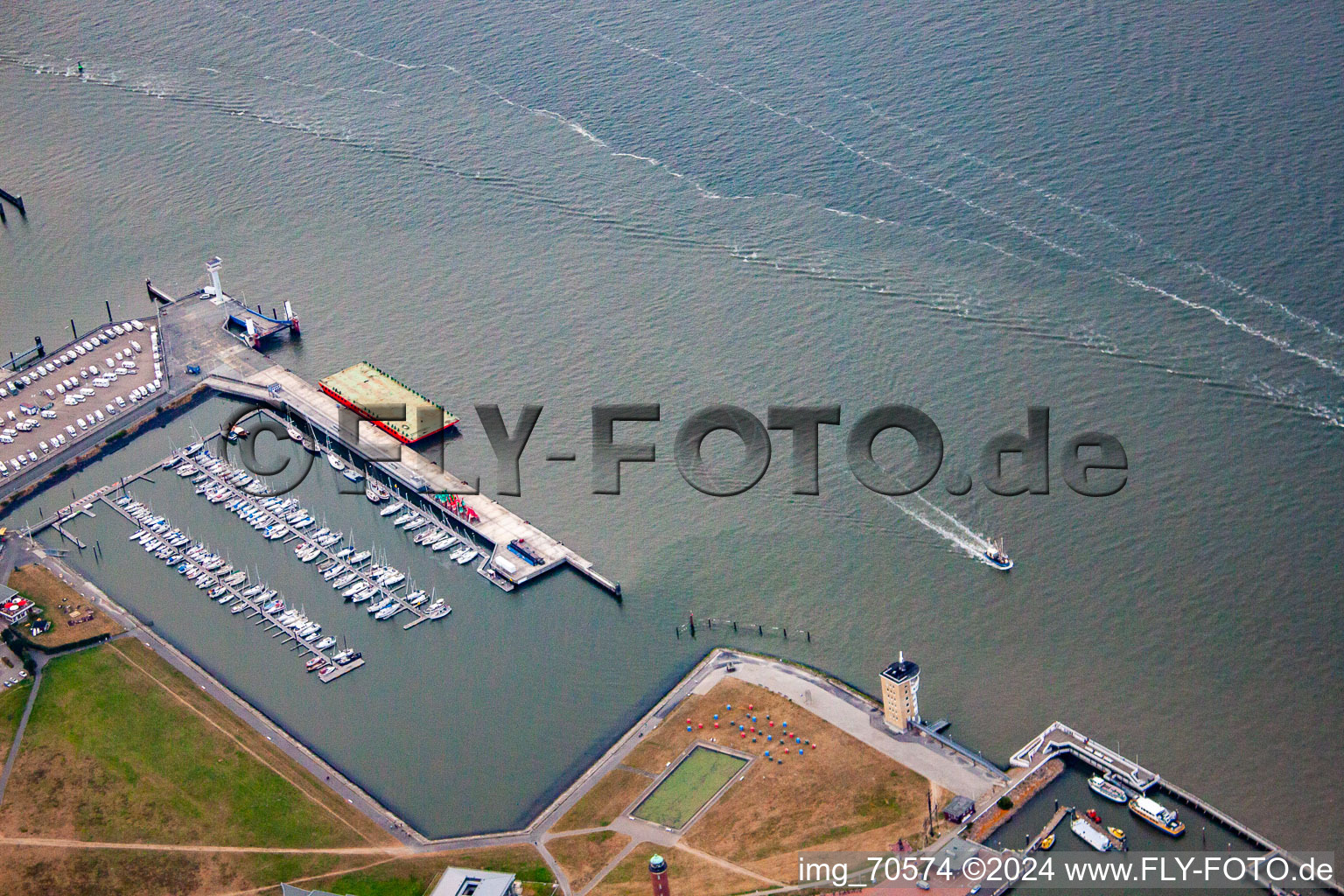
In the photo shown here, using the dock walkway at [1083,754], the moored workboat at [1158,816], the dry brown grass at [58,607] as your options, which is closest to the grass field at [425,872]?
the dry brown grass at [58,607]

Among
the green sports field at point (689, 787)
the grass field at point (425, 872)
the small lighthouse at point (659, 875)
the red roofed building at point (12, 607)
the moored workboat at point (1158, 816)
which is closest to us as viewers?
the small lighthouse at point (659, 875)

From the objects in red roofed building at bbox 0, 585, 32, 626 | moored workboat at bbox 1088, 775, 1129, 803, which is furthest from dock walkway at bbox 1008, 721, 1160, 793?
red roofed building at bbox 0, 585, 32, 626

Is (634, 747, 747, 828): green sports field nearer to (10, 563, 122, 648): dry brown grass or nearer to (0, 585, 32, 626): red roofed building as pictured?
(10, 563, 122, 648): dry brown grass

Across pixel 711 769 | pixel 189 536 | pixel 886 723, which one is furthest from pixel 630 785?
pixel 189 536

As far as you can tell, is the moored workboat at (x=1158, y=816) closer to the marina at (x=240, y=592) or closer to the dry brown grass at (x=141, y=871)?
the dry brown grass at (x=141, y=871)

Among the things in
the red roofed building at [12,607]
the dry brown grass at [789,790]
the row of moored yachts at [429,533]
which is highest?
the dry brown grass at [789,790]

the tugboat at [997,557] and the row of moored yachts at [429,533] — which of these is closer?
the tugboat at [997,557]
